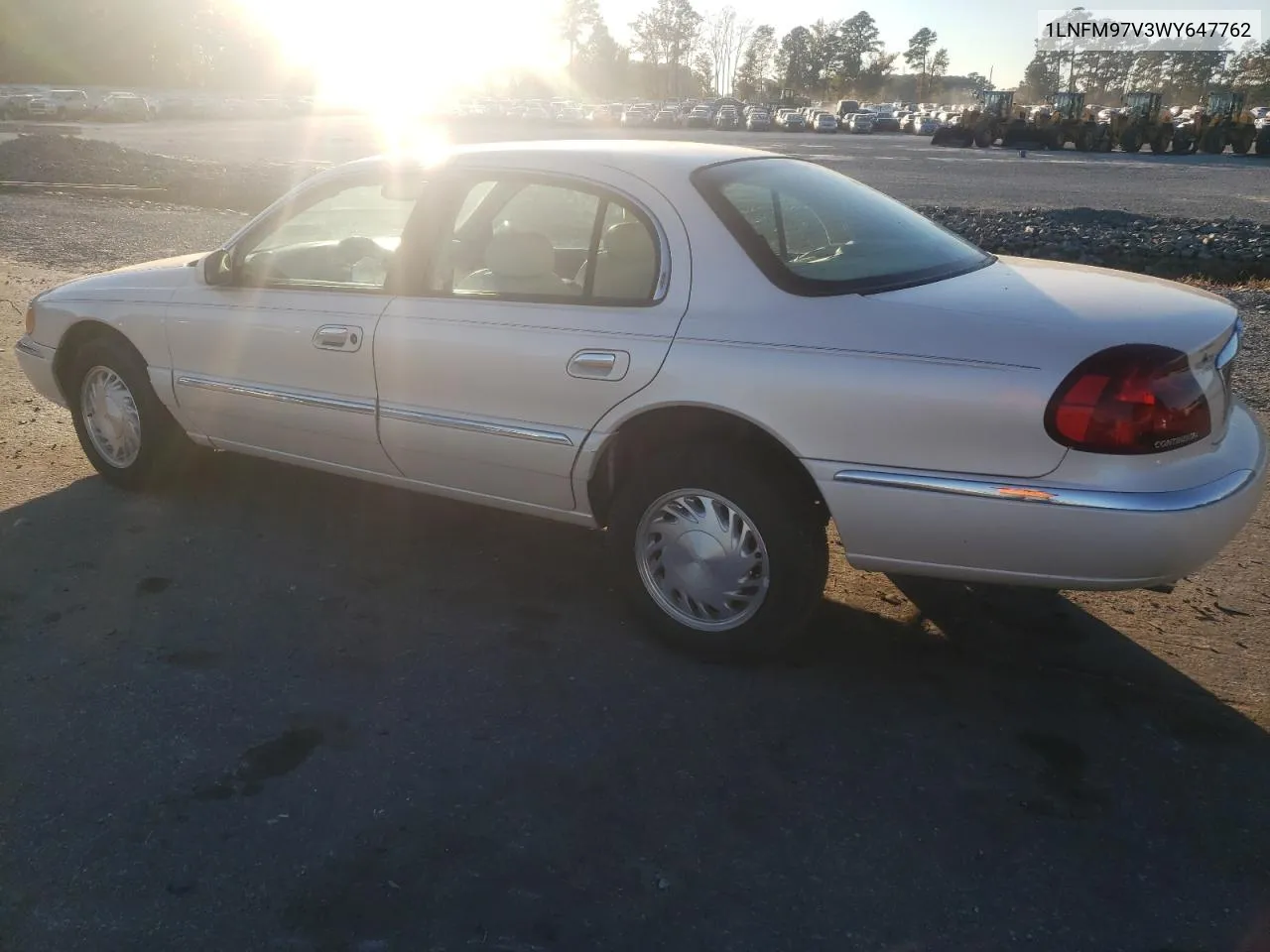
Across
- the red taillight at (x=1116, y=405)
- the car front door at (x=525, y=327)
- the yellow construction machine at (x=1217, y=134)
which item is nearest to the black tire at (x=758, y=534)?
the car front door at (x=525, y=327)

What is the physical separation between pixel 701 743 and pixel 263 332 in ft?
8.42

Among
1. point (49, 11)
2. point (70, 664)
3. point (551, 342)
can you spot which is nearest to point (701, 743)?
point (551, 342)

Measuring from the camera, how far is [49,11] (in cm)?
9288

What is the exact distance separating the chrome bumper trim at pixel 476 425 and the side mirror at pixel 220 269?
1099 mm

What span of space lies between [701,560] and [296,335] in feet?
6.41

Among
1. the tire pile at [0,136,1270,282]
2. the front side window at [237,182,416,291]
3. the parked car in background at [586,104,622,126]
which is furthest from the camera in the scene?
the parked car in background at [586,104,622,126]

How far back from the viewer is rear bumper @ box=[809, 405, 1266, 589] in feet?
9.95

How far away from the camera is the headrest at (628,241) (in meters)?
3.78

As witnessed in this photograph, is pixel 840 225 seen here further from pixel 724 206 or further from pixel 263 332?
pixel 263 332

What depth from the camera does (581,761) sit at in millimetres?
3221

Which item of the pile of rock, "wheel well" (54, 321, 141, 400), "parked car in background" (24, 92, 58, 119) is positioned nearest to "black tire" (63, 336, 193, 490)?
"wheel well" (54, 321, 141, 400)

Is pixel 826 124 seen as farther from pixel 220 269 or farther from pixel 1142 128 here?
pixel 220 269

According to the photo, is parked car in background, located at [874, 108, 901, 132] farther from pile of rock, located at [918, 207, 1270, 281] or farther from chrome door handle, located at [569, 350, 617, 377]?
chrome door handle, located at [569, 350, 617, 377]

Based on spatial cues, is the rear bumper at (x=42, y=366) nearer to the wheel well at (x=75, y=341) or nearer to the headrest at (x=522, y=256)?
the wheel well at (x=75, y=341)
